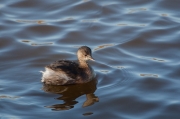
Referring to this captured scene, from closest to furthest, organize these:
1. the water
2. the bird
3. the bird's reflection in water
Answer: the water → the bird's reflection in water → the bird

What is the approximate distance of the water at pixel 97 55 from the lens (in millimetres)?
9828

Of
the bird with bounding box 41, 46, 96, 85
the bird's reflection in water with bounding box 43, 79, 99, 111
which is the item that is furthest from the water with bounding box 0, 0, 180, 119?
the bird with bounding box 41, 46, 96, 85

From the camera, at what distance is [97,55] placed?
1201 cm

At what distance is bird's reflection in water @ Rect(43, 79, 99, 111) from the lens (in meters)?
9.98

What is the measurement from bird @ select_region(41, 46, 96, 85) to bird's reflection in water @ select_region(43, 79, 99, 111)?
76 mm

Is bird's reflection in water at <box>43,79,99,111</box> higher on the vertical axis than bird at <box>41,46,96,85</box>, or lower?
lower

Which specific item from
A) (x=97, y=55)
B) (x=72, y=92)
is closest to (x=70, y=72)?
(x=72, y=92)

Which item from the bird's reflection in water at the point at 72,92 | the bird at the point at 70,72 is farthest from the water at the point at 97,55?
the bird at the point at 70,72

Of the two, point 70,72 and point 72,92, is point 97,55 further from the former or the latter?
point 72,92

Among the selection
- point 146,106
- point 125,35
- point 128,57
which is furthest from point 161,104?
point 125,35

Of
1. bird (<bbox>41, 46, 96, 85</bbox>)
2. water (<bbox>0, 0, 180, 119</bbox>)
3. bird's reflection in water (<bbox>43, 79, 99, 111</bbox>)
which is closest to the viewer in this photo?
water (<bbox>0, 0, 180, 119</bbox>)

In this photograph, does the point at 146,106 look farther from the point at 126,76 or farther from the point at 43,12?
the point at 43,12

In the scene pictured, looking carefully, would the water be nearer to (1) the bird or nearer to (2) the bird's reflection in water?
(2) the bird's reflection in water

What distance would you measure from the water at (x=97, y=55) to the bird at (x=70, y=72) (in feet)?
0.41
